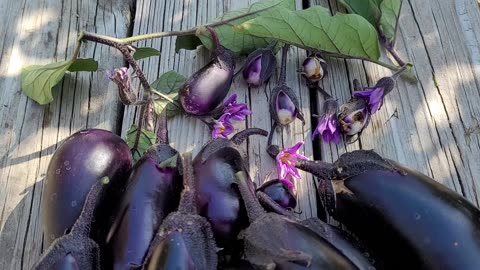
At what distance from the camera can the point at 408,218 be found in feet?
3.52

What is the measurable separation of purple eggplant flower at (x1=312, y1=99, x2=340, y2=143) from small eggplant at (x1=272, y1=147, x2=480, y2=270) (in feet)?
0.62

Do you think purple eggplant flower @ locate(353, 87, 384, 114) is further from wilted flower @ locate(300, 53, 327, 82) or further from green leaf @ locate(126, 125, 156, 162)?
green leaf @ locate(126, 125, 156, 162)

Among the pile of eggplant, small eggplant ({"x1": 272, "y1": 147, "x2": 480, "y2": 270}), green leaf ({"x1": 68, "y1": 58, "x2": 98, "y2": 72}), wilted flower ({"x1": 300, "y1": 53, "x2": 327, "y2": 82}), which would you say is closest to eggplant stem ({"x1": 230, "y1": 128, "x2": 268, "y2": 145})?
the pile of eggplant

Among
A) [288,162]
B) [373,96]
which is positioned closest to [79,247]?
[288,162]

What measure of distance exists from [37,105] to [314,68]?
578 millimetres

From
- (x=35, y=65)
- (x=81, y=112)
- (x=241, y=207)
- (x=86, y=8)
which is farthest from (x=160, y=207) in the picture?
(x=86, y=8)

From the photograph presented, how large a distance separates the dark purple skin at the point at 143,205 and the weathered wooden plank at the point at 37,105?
262 millimetres

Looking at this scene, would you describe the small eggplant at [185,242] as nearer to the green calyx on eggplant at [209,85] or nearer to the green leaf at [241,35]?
the green calyx on eggplant at [209,85]

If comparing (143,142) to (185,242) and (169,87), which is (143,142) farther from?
A: (185,242)

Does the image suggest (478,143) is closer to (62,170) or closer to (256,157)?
(256,157)

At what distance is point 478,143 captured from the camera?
138 centimetres

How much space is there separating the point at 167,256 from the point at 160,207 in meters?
0.13

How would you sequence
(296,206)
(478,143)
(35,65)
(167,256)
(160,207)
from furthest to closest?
1. (35,65)
2. (478,143)
3. (296,206)
4. (160,207)
5. (167,256)

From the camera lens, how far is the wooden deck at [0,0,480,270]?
133cm
